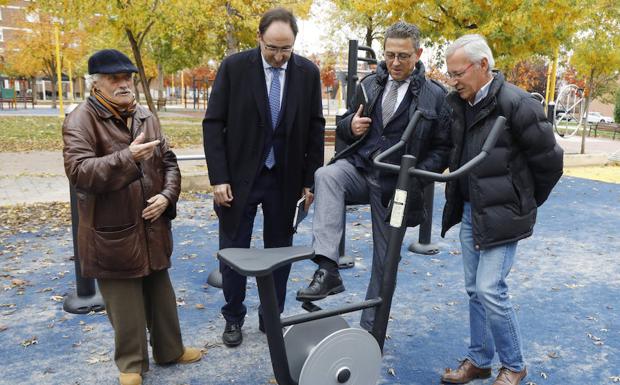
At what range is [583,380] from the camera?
313cm

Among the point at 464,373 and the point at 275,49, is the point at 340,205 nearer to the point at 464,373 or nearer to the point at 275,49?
the point at 275,49

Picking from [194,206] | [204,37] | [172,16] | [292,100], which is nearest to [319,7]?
[204,37]

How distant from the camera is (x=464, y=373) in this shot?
10.0 ft

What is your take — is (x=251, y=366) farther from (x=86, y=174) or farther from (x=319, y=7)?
(x=319, y=7)

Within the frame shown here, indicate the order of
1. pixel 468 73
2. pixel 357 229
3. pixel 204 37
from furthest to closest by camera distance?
pixel 204 37 < pixel 357 229 < pixel 468 73

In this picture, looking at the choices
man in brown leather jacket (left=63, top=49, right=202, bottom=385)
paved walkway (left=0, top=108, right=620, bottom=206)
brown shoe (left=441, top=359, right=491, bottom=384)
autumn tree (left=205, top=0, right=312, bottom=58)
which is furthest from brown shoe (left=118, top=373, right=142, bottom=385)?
autumn tree (left=205, top=0, right=312, bottom=58)

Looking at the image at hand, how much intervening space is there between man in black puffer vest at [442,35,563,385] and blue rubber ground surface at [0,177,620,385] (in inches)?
26.5

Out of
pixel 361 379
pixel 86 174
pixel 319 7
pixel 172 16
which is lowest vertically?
pixel 361 379

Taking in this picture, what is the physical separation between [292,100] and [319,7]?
83.2 feet

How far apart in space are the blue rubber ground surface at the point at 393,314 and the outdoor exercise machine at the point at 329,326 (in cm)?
87

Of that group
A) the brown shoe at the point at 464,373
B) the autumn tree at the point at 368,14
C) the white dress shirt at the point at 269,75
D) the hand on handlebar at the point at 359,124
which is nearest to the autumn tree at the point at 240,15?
the autumn tree at the point at 368,14

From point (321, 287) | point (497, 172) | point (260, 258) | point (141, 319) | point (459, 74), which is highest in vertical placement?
point (459, 74)

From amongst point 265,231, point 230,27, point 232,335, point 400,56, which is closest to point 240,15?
point 230,27

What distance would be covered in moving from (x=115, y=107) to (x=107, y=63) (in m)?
0.22
